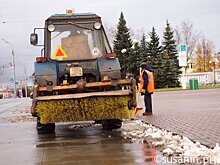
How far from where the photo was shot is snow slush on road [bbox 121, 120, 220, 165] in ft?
18.5

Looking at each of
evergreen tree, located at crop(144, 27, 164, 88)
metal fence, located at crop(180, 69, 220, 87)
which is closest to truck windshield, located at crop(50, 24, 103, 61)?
evergreen tree, located at crop(144, 27, 164, 88)

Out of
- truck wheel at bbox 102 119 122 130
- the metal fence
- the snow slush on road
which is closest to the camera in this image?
the snow slush on road

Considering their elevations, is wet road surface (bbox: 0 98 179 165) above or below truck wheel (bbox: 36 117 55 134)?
below

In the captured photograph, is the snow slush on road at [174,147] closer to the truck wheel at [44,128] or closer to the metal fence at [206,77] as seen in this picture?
the truck wheel at [44,128]

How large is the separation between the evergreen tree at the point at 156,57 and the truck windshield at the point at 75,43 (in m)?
44.1

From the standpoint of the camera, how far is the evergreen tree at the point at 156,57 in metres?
54.1

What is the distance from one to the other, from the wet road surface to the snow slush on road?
0.19m

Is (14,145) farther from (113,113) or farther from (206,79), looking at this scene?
(206,79)

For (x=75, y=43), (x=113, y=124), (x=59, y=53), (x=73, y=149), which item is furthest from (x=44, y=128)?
(x=73, y=149)

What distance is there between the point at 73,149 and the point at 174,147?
1842 millimetres

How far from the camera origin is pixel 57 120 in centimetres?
826

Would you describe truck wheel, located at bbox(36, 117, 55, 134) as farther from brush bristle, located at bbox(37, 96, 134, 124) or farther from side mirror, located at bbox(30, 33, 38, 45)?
side mirror, located at bbox(30, 33, 38, 45)

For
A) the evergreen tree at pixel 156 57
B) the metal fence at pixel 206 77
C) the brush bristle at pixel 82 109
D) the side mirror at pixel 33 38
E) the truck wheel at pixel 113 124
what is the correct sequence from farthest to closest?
the metal fence at pixel 206 77
the evergreen tree at pixel 156 57
the truck wheel at pixel 113 124
the side mirror at pixel 33 38
the brush bristle at pixel 82 109

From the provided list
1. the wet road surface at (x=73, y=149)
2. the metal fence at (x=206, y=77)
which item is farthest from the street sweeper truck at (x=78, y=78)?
the metal fence at (x=206, y=77)
